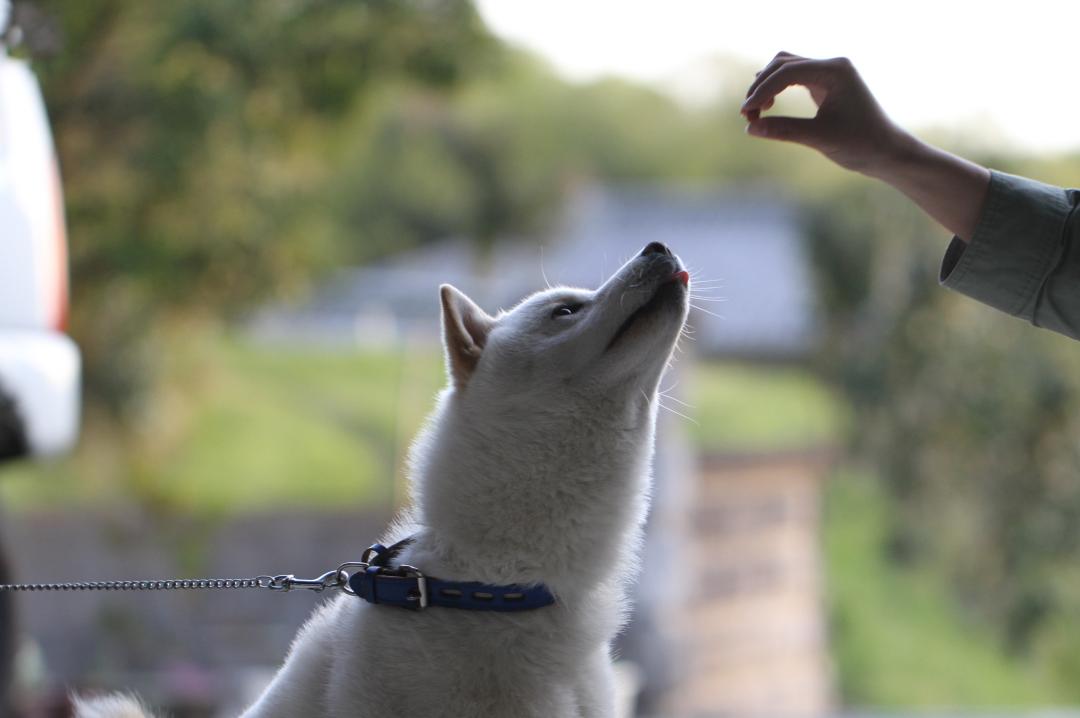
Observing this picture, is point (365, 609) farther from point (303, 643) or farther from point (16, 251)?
point (16, 251)

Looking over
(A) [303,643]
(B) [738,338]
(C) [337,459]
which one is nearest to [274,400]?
(C) [337,459]

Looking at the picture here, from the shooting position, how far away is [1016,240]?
3.39 ft

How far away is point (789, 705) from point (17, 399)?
3527 mm

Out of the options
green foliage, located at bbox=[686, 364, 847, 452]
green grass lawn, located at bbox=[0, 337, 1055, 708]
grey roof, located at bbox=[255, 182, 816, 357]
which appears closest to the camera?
green grass lawn, located at bbox=[0, 337, 1055, 708]

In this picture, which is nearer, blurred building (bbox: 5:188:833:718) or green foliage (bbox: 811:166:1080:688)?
green foliage (bbox: 811:166:1080:688)

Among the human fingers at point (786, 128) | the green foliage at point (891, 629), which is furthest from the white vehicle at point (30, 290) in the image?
the green foliage at point (891, 629)

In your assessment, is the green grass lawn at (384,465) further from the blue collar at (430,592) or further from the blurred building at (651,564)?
the blue collar at (430,592)

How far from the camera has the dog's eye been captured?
1.13m

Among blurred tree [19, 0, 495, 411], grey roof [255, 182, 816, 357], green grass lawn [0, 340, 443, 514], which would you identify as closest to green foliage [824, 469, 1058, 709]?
grey roof [255, 182, 816, 357]

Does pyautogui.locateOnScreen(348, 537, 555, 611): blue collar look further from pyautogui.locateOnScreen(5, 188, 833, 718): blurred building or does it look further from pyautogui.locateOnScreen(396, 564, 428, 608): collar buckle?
pyautogui.locateOnScreen(5, 188, 833, 718): blurred building

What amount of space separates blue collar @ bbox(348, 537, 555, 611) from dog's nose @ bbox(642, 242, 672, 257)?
0.37 meters

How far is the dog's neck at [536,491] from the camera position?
1.05 m

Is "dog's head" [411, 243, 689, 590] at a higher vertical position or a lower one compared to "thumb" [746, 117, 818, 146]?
lower

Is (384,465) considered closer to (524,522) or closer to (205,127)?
(205,127)
